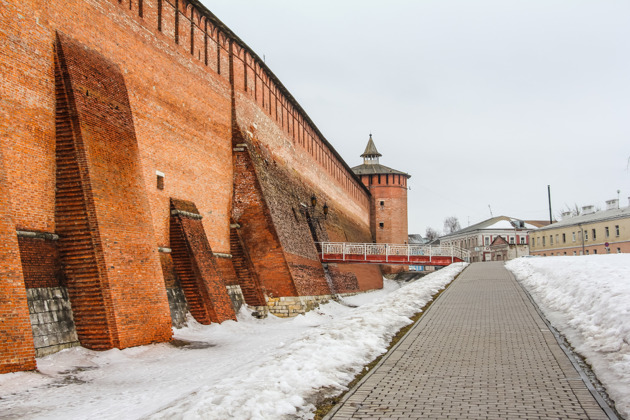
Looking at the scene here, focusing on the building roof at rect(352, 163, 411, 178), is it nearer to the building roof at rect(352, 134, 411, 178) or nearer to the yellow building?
the building roof at rect(352, 134, 411, 178)

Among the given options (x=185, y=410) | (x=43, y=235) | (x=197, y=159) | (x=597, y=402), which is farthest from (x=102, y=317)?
(x=597, y=402)

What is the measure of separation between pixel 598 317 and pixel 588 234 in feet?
150

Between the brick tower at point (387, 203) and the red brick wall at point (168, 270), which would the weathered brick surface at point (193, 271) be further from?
the brick tower at point (387, 203)

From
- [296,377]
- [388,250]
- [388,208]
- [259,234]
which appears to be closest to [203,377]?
[296,377]

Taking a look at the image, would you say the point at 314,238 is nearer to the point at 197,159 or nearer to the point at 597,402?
the point at 197,159

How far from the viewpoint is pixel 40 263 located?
31.9 ft

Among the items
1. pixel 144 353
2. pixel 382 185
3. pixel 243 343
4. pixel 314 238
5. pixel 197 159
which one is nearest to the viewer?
pixel 144 353

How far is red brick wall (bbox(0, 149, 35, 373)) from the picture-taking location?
7.89m

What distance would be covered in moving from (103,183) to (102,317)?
2492 millimetres

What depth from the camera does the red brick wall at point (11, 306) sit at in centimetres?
789

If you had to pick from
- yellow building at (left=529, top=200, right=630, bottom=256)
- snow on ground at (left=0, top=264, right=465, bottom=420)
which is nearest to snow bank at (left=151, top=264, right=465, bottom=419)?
snow on ground at (left=0, top=264, right=465, bottom=420)

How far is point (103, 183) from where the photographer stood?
35.3ft

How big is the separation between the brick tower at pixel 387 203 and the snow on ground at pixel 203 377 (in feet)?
121

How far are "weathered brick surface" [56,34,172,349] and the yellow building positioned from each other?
39673mm
